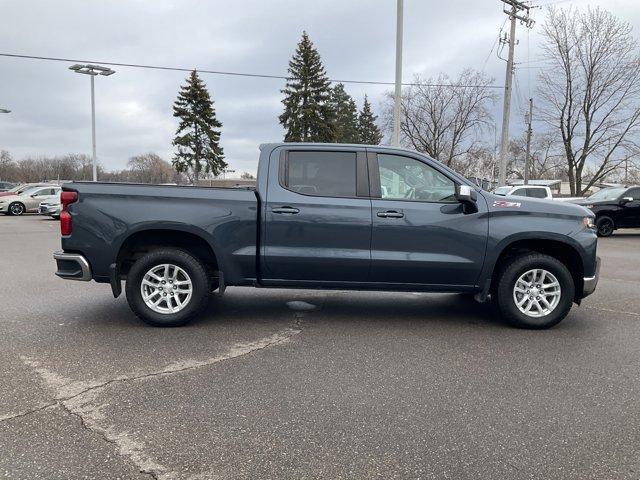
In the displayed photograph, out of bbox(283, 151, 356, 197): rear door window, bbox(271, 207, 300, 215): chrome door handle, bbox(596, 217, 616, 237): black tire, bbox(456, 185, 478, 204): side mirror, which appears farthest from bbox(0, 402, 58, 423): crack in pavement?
bbox(596, 217, 616, 237): black tire

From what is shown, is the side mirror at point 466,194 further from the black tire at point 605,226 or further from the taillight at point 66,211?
the black tire at point 605,226

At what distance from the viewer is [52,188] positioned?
27.2 m

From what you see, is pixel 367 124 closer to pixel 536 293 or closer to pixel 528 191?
pixel 528 191

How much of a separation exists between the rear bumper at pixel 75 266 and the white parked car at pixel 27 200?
23.4 metres

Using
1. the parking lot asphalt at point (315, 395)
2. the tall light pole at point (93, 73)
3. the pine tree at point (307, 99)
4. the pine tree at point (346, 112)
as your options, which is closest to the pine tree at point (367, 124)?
the pine tree at point (346, 112)

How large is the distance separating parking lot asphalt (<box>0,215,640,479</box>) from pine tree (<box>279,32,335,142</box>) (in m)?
40.3

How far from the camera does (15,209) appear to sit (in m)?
26.3

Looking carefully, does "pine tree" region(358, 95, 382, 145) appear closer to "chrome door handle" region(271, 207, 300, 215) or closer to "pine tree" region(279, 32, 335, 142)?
"pine tree" region(279, 32, 335, 142)

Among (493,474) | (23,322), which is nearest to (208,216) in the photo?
(23,322)

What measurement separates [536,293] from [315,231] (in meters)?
2.50

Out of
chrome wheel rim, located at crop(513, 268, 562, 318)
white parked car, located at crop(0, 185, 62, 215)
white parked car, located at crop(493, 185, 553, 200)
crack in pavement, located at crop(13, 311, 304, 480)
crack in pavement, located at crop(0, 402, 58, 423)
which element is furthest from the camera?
white parked car, located at crop(0, 185, 62, 215)

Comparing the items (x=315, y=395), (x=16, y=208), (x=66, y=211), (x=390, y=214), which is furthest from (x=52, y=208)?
(x=315, y=395)

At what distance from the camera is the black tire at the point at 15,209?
85.9 ft

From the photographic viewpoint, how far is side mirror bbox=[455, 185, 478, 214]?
16.4 feet
